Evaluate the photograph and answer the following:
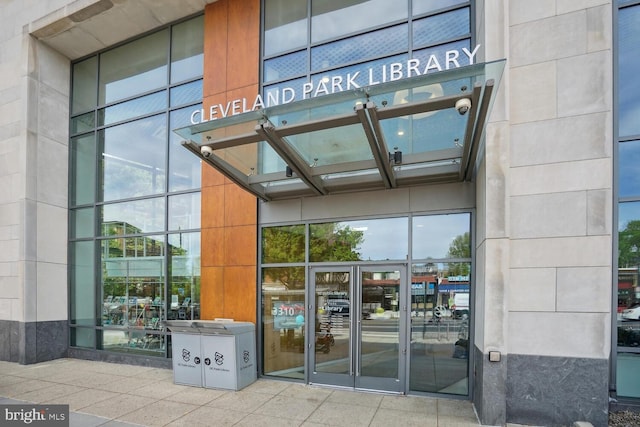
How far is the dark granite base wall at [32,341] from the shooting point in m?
9.09

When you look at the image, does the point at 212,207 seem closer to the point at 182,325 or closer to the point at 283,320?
the point at 182,325

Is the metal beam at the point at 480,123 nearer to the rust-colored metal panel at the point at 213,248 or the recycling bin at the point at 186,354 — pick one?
the rust-colored metal panel at the point at 213,248

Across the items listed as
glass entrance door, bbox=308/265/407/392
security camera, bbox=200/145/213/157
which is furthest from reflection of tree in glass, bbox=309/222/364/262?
security camera, bbox=200/145/213/157

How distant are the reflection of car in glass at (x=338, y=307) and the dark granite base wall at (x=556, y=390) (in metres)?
2.83

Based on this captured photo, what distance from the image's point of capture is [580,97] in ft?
17.0

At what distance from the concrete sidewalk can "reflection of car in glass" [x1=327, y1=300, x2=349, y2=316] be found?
4.58 ft

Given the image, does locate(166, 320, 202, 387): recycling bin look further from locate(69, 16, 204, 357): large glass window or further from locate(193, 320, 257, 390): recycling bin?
locate(69, 16, 204, 357): large glass window

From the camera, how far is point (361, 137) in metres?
5.59

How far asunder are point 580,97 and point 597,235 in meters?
1.94

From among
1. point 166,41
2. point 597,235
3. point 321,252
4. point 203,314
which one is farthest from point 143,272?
point 597,235

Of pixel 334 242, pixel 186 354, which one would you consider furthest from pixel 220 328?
pixel 334 242

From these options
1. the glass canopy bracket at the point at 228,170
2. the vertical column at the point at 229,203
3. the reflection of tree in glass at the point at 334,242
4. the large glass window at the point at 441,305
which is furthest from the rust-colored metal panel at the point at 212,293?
the large glass window at the point at 441,305

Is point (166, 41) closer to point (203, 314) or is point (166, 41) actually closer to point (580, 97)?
point (203, 314)

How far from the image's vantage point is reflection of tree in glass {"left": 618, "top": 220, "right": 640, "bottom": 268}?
5.25 metres
